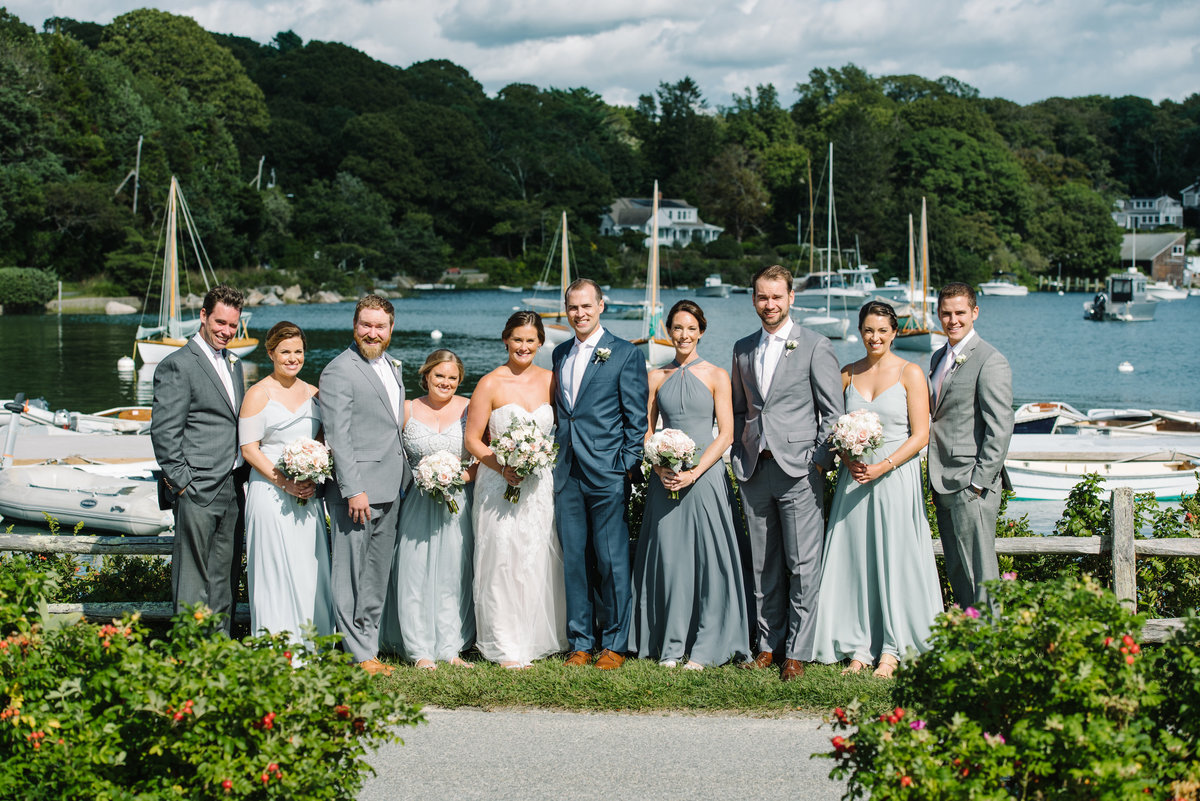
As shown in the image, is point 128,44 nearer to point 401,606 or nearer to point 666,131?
point 666,131

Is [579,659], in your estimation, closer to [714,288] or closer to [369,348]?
[369,348]

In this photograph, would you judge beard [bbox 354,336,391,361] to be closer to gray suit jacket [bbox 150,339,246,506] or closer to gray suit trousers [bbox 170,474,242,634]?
gray suit jacket [bbox 150,339,246,506]

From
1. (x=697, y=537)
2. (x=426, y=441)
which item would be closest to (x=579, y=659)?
(x=697, y=537)

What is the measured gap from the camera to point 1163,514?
7074 mm

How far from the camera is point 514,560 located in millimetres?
6621

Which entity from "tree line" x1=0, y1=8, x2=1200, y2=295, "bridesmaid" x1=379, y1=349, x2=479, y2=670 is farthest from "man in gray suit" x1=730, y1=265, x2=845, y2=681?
"tree line" x1=0, y1=8, x2=1200, y2=295

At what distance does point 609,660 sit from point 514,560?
2.83 feet

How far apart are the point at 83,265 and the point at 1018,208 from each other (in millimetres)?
90701

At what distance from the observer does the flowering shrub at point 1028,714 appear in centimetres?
331

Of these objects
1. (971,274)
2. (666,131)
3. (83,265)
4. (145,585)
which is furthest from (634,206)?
(145,585)

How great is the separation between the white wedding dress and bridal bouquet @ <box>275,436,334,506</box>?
1078 millimetres

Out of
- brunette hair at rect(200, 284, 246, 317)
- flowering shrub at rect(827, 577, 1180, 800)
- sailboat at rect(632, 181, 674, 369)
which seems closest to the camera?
flowering shrub at rect(827, 577, 1180, 800)

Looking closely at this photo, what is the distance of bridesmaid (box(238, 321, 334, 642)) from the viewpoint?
611 cm

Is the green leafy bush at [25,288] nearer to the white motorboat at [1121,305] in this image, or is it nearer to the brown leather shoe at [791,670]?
the brown leather shoe at [791,670]
